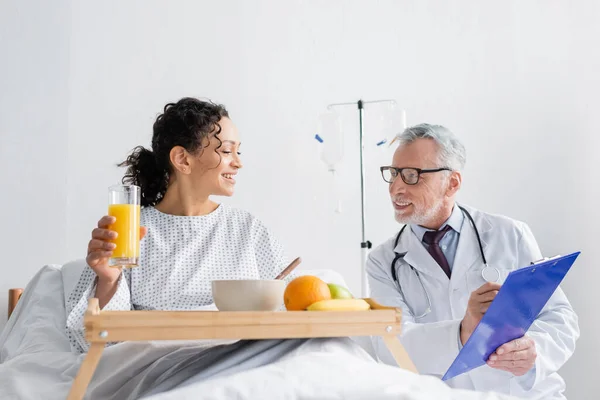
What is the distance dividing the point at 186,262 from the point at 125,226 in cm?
52

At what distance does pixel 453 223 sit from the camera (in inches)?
90.4

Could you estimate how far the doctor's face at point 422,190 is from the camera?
7.46 ft

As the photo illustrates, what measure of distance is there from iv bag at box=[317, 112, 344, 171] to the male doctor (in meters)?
0.80

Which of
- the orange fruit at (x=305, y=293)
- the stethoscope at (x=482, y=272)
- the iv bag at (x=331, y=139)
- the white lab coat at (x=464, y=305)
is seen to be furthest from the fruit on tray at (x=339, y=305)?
the iv bag at (x=331, y=139)

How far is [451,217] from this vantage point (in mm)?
2301

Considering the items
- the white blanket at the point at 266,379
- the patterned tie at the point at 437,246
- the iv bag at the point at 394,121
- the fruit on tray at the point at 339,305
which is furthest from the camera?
the iv bag at the point at 394,121

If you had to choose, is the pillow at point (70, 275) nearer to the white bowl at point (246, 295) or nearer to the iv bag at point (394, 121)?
the white bowl at point (246, 295)

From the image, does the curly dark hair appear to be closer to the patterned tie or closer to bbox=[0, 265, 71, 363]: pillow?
bbox=[0, 265, 71, 363]: pillow

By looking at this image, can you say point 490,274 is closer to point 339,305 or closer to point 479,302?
point 479,302

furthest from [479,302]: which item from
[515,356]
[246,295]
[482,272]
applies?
[246,295]

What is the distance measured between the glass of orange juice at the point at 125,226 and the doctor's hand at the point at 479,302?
2.90ft

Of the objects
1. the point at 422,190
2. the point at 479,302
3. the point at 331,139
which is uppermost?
the point at 331,139

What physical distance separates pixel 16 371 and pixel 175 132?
93 centimetres

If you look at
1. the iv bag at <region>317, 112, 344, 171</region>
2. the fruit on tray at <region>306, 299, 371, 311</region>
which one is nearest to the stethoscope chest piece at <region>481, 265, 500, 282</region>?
the fruit on tray at <region>306, 299, 371, 311</region>
